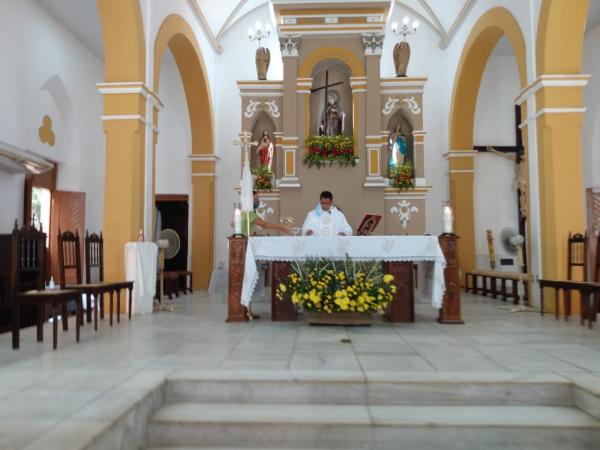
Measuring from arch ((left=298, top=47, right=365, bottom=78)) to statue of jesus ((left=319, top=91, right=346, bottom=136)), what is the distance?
29.0 inches

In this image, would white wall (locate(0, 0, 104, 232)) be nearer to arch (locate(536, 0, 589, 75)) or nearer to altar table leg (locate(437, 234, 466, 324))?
altar table leg (locate(437, 234, 466, 324))

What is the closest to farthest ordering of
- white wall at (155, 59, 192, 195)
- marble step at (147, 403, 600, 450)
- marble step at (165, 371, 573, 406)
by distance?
marble step at (147, 403, 600, 450), marble step at (165, 371, 573, 406), white wall at (155, 59, 192, 195)

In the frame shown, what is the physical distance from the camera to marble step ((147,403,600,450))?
3.18 meters

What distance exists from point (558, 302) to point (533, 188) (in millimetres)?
1888

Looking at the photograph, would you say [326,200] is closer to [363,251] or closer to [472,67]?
[363,251]

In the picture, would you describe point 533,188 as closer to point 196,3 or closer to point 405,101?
point 405,101

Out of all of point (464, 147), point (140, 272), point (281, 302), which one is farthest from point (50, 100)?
point (464, 147)

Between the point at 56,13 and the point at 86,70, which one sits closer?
the point at 56,13

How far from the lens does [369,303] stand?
5879mm

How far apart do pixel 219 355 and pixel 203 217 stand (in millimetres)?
8795

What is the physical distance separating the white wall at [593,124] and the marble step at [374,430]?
1016cm

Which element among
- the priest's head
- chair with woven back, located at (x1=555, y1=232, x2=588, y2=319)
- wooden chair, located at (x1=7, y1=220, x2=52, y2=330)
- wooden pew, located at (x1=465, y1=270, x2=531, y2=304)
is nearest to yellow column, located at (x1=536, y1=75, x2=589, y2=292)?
chair with woven back, located at (x1=555, y1=232, x2=588, y2=319)

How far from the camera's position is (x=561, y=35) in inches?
294

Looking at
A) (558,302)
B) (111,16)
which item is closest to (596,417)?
(558,302)
